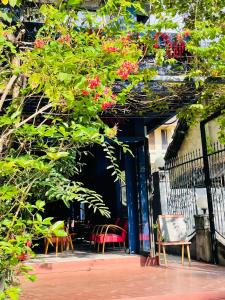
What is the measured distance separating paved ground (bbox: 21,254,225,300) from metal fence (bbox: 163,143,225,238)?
1.91 metres

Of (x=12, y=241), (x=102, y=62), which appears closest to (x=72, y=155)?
(x=102, y=62)

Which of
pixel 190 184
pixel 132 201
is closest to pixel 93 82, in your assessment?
pixel 132 201

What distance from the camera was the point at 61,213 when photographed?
1309cm

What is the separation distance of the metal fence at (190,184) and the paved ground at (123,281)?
1906 mm

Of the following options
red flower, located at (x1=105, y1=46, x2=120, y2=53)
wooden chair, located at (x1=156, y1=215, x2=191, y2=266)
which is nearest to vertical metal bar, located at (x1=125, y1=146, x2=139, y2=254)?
wooden chair, located at (x1=156, y1=215, x2=191, y2=266)

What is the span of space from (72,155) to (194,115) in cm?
521

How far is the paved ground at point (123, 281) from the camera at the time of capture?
15.8ft

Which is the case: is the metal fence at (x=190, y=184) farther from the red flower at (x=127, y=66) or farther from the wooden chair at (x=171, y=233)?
the red flower at (x=127, y=66)

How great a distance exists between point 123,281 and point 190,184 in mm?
4247

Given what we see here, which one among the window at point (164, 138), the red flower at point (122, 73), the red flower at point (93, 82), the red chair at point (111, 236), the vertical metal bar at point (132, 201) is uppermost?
the window at point (164, 138)

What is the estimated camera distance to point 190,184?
30.8 feet

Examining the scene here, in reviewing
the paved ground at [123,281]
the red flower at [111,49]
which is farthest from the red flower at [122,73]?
the paved ground at [123,281]

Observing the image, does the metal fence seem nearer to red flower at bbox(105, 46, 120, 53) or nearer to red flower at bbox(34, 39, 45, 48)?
red flower at bbox(105, 46, 120, 53)

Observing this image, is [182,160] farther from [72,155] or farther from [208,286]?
[72,155]
